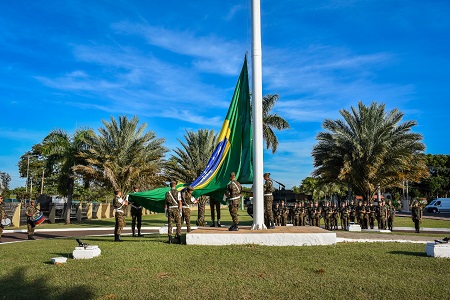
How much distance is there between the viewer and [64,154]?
27328 mm

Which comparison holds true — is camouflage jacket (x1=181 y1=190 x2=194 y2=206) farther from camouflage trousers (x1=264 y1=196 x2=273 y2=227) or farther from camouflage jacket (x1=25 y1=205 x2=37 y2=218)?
camouflage jacket (x1=25 y1=205 x2=37 y2=218)

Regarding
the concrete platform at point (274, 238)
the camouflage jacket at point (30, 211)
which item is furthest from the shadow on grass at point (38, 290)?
the camouflage jacket at point (30, 211)

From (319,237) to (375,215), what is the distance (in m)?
11.4

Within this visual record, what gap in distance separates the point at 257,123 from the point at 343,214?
36.5 feet

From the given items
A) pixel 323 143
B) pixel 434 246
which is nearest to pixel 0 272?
pixel 434 246

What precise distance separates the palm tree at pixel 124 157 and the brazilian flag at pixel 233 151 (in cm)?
1303

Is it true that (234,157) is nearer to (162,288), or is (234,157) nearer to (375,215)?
(162,288)

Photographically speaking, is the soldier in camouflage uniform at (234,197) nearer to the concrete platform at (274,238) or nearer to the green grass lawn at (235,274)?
the concrete platform at (274,238)

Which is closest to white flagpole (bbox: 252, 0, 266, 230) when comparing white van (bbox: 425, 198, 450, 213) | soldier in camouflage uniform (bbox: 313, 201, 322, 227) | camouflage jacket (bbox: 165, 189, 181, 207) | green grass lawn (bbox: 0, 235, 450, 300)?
green grass lawn (bbox: 0, 235, 450, 300)

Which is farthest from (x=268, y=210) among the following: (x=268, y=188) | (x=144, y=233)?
(x=144, y=233)

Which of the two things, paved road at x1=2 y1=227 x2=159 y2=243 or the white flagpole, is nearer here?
the white flagpole

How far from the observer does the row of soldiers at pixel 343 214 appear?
19844 mm

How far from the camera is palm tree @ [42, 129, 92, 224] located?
89.6 ft

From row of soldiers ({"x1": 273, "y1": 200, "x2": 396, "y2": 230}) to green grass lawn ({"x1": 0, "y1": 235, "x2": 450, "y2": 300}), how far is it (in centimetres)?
950
